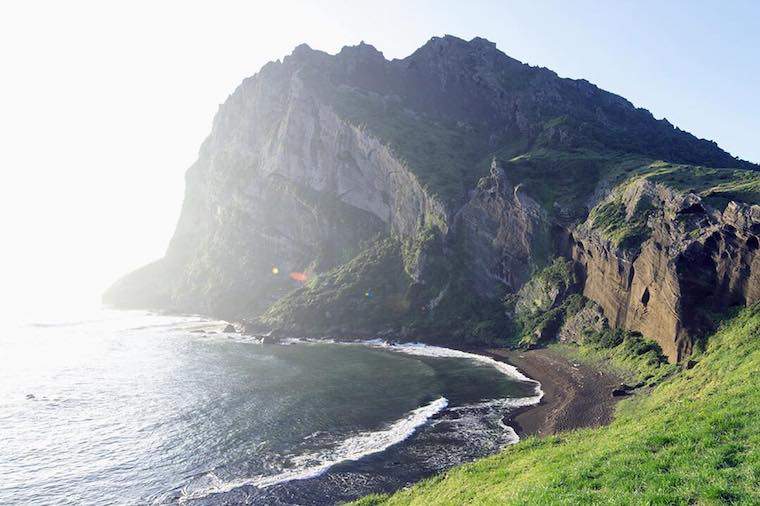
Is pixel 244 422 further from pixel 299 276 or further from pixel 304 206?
pixel 304 206

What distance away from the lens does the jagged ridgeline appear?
70500mm

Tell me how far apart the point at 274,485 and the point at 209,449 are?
1223cm

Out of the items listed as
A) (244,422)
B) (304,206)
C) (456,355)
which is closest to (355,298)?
(456,355)

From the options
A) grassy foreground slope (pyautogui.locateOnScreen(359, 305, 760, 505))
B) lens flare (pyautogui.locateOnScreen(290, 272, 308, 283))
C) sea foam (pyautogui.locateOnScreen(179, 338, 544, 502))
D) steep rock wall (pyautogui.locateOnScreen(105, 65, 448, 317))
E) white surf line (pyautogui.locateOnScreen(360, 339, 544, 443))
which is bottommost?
white surf line (pyautogui.locateOnScreen(360, 339, 544, 443))

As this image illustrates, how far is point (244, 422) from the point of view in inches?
2335

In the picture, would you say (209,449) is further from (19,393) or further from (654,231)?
(654,231)

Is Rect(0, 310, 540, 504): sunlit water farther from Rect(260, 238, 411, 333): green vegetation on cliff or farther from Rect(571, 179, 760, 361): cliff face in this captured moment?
Rect(571, 179, 760, 361): cliff face

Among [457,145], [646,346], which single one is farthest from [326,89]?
[646,346]

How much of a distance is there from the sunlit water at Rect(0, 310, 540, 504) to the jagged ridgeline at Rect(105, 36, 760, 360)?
21048 millimetres

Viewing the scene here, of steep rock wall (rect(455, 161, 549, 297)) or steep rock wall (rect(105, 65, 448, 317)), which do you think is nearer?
steep rock wall (rect(455, 161, 549, 297))

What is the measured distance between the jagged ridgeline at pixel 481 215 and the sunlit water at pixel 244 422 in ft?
69.1

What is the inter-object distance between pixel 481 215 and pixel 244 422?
268 feet

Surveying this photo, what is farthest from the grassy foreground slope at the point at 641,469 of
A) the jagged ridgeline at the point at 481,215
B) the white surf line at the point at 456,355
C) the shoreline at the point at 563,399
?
the jagged ridgeline at the point at 481,215

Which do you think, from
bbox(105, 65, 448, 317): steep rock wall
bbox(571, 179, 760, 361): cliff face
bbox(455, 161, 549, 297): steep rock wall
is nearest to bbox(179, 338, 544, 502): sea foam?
bbox(571, 179, 760, 361): cliff face
